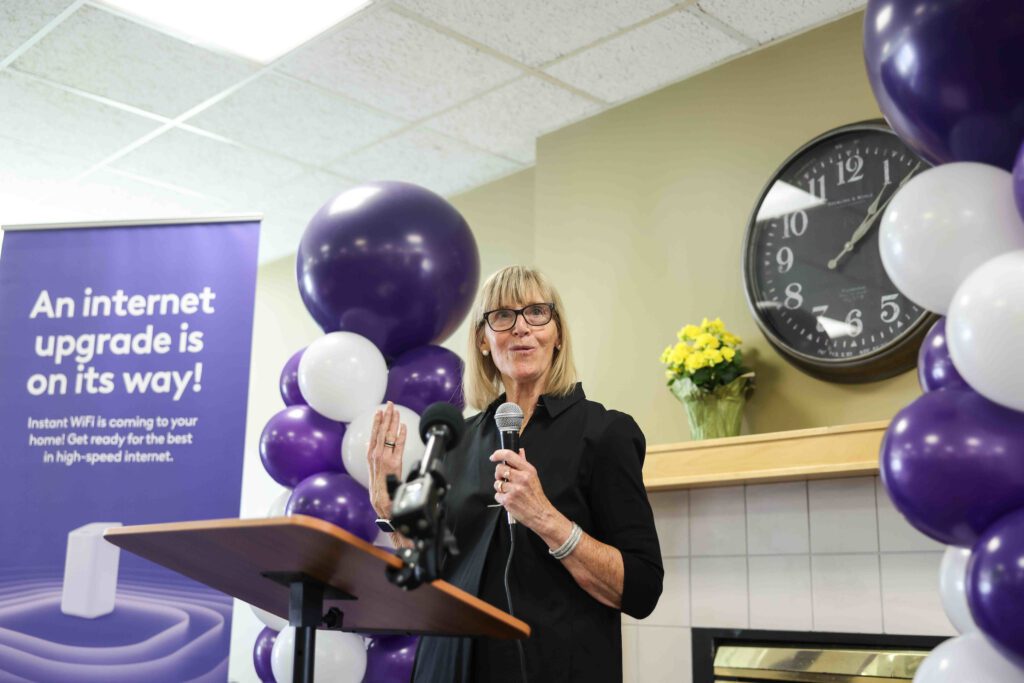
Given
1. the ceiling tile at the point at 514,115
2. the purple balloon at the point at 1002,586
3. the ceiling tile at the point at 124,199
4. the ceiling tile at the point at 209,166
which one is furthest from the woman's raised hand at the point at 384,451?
the ceiling tile at the point at 124,199

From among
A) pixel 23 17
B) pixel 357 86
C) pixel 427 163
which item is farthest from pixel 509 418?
pixel 427 163

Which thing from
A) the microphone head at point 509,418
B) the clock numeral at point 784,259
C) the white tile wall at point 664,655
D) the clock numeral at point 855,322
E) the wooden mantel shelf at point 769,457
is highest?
the clock numeral at point 784,259

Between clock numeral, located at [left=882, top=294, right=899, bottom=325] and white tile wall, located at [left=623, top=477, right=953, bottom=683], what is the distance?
19.0 inches

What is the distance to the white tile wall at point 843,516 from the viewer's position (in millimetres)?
3018

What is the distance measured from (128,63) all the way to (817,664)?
10.3 ft

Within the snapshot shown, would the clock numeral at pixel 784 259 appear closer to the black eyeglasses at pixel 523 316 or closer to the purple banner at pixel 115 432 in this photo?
the purple banner at pixel 115 432

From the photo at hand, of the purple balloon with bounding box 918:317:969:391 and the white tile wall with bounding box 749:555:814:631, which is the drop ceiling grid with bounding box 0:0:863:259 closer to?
the white tile wall with bounding box 749:555:814:631

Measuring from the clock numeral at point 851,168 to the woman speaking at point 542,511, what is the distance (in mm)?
1795

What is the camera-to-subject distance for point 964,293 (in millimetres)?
1429

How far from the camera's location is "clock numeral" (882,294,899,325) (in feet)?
9.87

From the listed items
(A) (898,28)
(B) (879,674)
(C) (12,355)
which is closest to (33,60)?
(C) (12,355)

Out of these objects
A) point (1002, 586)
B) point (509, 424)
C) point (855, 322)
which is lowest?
point (1002, 586)

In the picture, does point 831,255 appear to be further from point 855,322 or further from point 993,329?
point 993,329

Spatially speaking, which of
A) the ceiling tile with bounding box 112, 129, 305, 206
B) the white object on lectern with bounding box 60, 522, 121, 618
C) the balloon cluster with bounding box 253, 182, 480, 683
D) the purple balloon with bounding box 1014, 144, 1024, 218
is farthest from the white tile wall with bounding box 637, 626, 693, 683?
the ceiling tile with bounding box 112, 129, 305, 206
